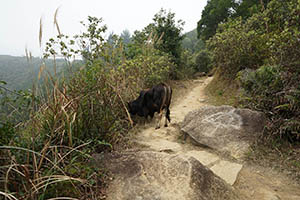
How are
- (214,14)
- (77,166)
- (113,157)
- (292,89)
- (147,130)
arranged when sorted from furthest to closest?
(214,14) < (147,130) < (292,89) < (113,157) < (77,166)

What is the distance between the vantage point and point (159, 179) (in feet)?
5.76

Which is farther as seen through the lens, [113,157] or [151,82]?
[151,82]

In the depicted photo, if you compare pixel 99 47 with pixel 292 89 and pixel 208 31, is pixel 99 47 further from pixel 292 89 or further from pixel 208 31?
pixel 208 31

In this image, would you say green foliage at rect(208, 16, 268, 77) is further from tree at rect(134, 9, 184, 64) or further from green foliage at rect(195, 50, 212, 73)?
green foliage at rect(195, 50, 212, 73)

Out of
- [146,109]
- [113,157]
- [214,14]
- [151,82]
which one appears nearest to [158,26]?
[151,82]

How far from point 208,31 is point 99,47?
2453 cm

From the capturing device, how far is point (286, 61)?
130 inches

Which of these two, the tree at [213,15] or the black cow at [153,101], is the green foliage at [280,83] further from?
the tree at [213,15]

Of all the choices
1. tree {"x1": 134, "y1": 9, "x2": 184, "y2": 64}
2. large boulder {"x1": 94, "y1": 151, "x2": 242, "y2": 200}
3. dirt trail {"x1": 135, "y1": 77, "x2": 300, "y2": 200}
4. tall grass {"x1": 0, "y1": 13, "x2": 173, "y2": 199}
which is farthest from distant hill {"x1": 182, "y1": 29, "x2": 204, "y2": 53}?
large boulder {"x1": 94, "y1": 151, "x2": 242, "y2": 200}


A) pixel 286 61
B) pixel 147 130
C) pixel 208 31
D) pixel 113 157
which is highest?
pixel 208 31

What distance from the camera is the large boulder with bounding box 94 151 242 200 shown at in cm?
160

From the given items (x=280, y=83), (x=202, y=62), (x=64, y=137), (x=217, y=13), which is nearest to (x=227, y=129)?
(x=280, y=83)

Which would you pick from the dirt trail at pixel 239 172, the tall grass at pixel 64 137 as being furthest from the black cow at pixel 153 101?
the tall grass at pixel 64 137

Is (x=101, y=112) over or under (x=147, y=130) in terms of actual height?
over
